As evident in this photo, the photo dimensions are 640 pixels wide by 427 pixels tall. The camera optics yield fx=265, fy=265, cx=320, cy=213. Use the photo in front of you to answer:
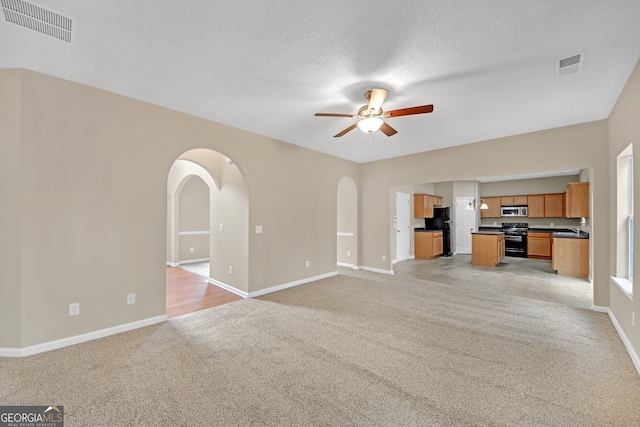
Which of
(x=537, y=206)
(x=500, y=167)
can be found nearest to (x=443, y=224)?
(x=537, y=206)

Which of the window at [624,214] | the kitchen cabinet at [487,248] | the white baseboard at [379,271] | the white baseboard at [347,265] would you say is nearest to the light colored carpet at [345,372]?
the window at [624,214]

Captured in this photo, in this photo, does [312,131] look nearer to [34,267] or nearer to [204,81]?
[204,81]

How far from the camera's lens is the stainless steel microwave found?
8883 millimetres

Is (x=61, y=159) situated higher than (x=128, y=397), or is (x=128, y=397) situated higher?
(x=61, y=159)

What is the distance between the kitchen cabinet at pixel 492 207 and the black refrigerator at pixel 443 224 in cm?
156

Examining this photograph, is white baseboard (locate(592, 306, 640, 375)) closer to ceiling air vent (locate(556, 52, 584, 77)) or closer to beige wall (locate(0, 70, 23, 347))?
ceiling air vent (locate(556, 52, 584, 77))

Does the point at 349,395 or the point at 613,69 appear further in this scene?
the point at 613,69

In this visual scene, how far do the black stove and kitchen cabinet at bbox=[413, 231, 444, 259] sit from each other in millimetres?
2295

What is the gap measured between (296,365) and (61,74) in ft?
11.8

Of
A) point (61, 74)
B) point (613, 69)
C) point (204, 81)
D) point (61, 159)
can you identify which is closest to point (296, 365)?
point (204, 81)

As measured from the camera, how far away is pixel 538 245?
8273 millimetres

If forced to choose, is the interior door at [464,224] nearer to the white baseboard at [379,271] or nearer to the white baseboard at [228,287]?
the white baseboard at [379,271]

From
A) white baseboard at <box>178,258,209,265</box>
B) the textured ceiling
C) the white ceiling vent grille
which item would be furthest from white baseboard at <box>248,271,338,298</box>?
white baseboard at <box>178,258,209,265</box>

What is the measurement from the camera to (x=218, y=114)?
11.7ft
